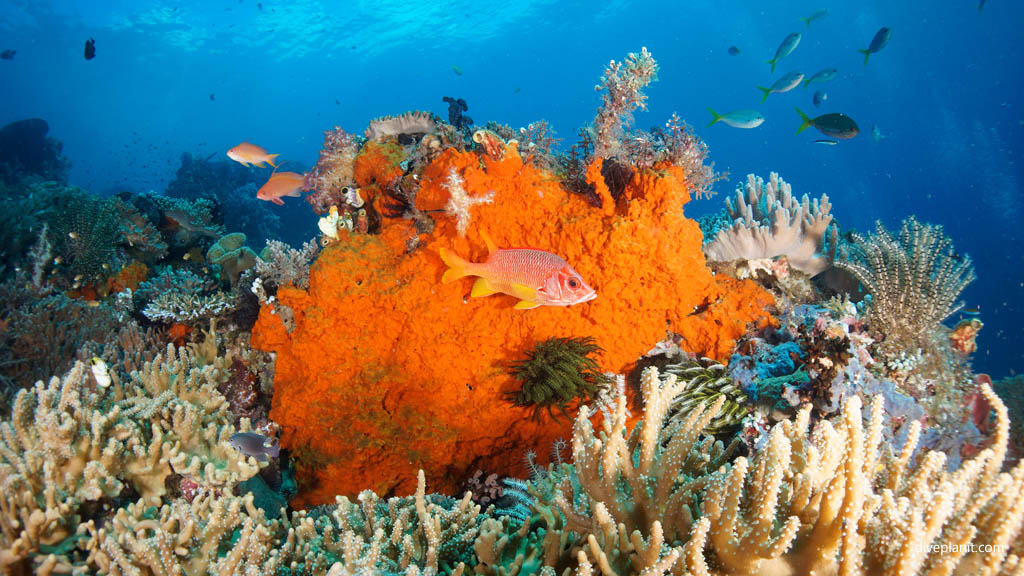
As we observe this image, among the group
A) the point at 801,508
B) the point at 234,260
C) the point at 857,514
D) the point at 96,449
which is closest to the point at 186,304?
the point at 234,260

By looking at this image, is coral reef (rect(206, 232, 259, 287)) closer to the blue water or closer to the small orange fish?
the small orange fish

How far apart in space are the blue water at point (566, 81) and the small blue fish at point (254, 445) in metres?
22.4

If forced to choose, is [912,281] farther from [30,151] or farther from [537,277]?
[30,151]

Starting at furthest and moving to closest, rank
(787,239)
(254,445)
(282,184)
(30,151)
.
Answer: (30,151)
(282,184)
(787,239)
(254,445)

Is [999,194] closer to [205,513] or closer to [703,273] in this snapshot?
[703,273]

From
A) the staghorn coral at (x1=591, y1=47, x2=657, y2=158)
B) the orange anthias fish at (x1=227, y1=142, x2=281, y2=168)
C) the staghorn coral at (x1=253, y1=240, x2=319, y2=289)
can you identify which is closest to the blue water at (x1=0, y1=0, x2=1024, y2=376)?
the orange anthias fish at (x1=227, y1=142, x2=281, y2=168)

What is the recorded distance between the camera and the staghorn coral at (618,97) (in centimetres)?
439

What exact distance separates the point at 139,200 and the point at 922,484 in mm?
12517

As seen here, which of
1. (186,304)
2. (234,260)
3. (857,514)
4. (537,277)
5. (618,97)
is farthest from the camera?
(234,260)

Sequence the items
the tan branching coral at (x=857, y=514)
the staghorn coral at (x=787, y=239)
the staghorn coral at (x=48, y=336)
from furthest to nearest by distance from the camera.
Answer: the staghorn coral at (x=48, y=336), the staghorn coral at (x=787, y=239), the tan branching coral at (x=857, y=514)

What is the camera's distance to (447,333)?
4277mm

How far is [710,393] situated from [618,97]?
10.2 ft

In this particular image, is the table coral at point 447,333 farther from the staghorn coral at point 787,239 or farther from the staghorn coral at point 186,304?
the staghorn coral at point 186,304

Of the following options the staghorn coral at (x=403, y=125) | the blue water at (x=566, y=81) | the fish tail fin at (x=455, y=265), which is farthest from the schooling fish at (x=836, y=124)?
the blue water at (x=566, y=81)
